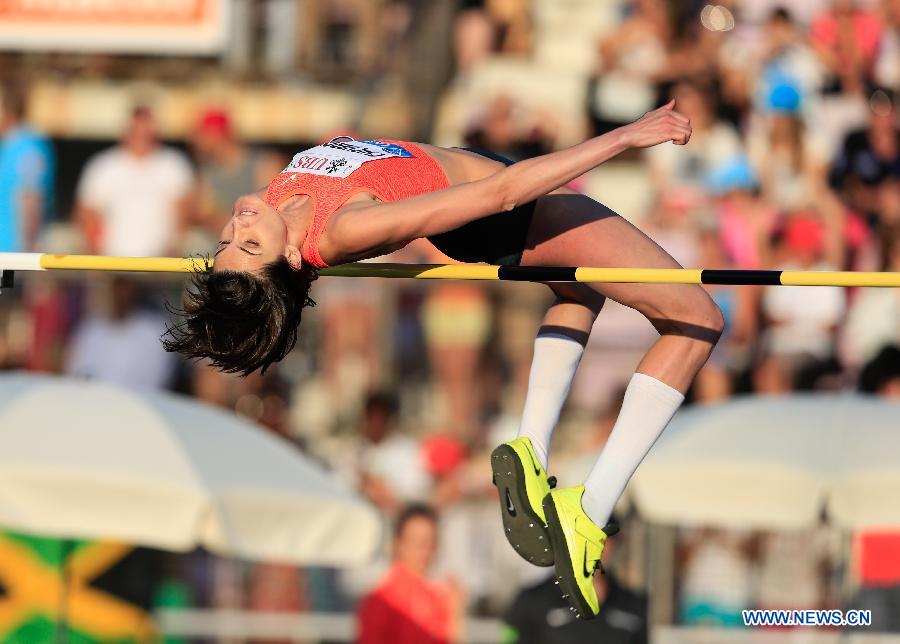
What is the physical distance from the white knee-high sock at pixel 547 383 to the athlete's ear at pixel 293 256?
103 cm

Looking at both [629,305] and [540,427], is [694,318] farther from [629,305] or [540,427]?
[540,427]

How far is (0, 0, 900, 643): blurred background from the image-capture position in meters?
9.66

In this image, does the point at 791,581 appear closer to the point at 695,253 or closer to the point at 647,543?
the point at 647,543

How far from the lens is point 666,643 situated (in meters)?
9.22

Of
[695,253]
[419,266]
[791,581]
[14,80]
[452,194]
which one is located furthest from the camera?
[14,80]

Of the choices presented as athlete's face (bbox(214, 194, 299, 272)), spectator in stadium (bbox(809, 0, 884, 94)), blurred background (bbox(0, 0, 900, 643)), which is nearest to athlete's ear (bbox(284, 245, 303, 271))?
athlete's face (bbox(214, 194, 299, 272))

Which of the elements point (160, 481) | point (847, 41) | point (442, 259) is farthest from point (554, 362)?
point (847, 41)

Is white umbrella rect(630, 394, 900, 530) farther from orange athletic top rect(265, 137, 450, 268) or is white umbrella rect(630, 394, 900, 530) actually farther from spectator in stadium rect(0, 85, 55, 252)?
spectator in stadium rect(0, 85, 55, 252)

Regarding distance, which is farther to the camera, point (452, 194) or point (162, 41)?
point (162, 41)

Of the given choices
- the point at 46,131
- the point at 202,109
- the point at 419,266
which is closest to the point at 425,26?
the point at 202,109

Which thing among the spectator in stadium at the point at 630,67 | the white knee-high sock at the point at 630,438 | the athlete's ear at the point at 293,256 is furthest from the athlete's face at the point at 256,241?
the spectator in stadium at the point at 630,67

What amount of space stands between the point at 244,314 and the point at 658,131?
1440mm

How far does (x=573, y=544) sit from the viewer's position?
20.4ft

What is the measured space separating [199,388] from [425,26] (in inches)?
133
